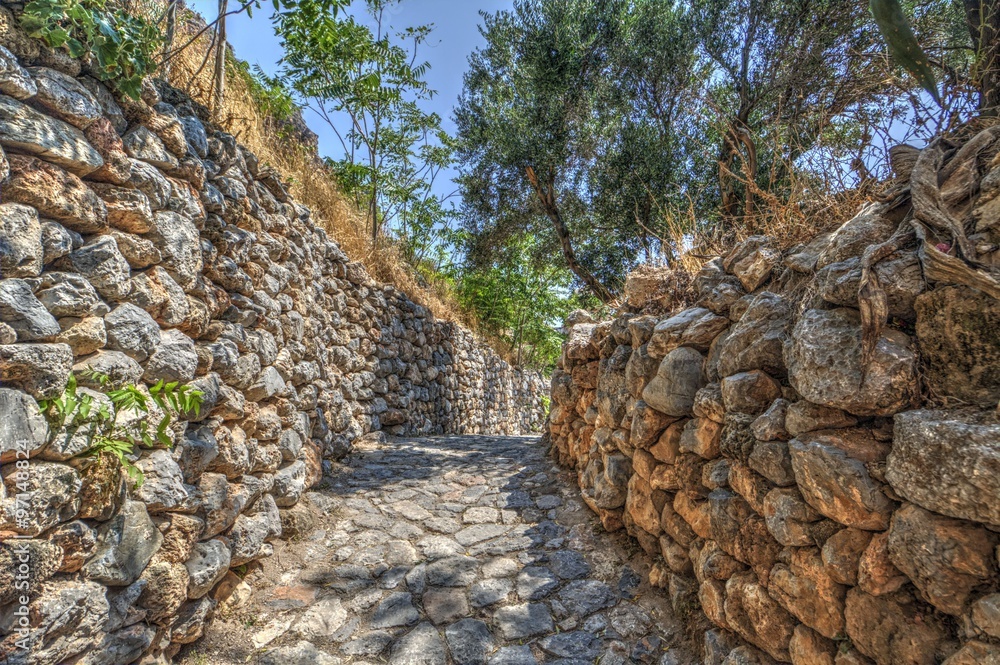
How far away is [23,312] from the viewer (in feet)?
4.97

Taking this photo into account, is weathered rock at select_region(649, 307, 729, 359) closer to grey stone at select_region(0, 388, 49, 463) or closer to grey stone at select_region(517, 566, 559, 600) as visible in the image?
grey stone at select_region(517, 566, 559, 600)

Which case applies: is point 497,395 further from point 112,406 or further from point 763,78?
point 112,406

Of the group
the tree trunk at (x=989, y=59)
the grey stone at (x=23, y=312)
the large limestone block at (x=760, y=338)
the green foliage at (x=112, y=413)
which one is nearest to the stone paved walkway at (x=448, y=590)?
the green foliage at (x=112, y=413)

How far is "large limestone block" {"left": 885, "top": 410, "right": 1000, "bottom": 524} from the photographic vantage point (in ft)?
3.51

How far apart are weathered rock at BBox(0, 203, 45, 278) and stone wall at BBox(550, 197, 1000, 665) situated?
258 centimetres

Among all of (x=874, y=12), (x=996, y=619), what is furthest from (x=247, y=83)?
(x=996, y=619)

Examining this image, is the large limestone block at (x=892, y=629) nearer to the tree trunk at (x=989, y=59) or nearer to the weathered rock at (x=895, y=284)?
the weathered rock at (x=895, y=284)

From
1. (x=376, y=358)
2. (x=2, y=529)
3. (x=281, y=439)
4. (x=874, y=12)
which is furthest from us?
(x=376, y=358)

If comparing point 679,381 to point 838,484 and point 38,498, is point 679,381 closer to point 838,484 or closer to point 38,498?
point 838,484

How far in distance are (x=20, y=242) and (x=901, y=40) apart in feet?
10.9

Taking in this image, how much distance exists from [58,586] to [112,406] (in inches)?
22.9

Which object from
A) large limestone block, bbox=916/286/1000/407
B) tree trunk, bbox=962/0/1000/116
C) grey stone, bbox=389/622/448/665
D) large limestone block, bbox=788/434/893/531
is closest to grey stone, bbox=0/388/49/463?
grey stone, bbox=389/622/448/665

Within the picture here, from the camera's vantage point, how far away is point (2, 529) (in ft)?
4.44

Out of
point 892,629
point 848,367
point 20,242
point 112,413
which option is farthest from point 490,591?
point 20,242
